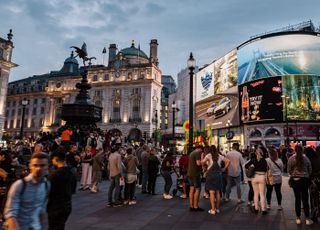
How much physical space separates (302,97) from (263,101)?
5.46 m

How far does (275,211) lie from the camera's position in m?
8.79

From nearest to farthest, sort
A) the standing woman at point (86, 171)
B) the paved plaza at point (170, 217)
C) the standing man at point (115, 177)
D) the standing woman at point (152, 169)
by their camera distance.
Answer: the paved plaza at point (170, 217)
the standing man at point (115, 177)
the standing woman at point (152, 169)
the standing woman at point (86, 171)

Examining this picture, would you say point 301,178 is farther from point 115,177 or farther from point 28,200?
point 28,200

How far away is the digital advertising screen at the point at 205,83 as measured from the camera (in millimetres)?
58594

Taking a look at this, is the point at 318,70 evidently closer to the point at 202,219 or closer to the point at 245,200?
the point at 245,200

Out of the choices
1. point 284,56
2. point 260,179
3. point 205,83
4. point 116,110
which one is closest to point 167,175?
point 260,179

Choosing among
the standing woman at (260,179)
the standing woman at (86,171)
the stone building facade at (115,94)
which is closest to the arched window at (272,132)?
the stone building facade at (115,94)

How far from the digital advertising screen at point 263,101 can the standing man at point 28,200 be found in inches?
1701

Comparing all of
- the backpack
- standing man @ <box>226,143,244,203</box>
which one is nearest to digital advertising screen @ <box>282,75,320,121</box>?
the backpack

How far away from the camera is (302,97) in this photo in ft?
141

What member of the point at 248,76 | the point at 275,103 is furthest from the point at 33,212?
the point at 248,76

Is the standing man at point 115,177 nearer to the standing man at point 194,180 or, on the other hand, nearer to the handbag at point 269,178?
the standing man at point 194,180

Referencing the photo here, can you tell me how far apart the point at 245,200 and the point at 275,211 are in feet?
6.80

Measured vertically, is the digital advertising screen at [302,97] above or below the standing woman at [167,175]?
above
